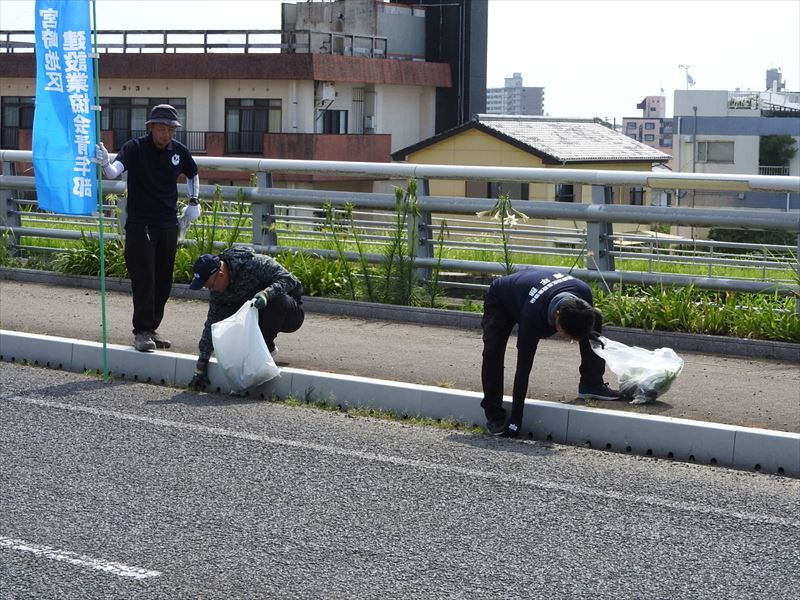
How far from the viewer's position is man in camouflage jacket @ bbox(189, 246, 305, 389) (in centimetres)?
893

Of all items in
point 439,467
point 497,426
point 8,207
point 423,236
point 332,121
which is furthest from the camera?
point 332,121

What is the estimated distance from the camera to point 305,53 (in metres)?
43.8

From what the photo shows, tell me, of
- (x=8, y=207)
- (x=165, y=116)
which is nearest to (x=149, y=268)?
Result: (x=165, y=116)

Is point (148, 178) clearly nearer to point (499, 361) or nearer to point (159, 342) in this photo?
point (159, 342)

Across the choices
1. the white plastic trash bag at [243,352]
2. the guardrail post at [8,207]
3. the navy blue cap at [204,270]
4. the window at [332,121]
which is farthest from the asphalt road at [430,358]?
the window at [332,121]

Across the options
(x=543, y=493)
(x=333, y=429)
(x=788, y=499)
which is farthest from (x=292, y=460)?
(x=788, y=499)

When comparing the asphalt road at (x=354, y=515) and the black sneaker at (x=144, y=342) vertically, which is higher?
the black sneaker at (x=144, y=342)

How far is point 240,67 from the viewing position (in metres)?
44.2

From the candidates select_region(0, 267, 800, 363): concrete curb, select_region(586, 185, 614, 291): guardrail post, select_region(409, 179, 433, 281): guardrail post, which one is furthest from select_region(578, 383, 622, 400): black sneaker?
select_region(409, 179, 433, 281): guardrail post

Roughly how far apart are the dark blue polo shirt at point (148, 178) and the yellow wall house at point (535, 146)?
26.5m

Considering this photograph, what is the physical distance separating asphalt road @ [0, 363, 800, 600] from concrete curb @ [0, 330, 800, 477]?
18cm

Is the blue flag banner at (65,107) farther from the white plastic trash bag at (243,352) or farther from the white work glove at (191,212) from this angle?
the white plastic trash bag at (243,352)

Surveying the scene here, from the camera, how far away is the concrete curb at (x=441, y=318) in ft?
32.0

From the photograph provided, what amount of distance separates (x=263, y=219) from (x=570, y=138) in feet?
88.8
